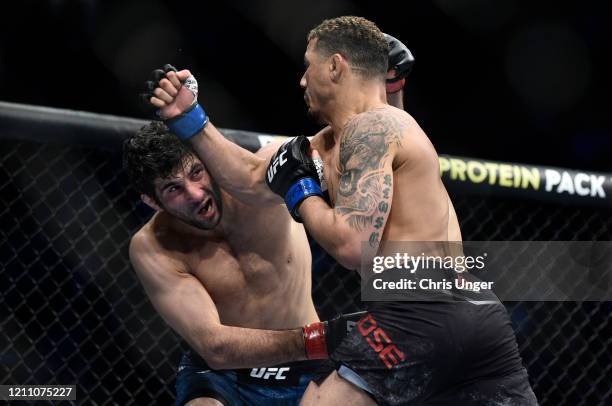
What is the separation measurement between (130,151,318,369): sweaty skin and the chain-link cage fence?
1.96 ft

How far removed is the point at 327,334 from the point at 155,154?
69 centimetres

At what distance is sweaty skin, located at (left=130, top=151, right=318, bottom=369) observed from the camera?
7.64 feet

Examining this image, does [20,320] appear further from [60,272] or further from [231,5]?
[231,5]

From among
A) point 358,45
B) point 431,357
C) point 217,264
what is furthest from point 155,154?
point 431,357

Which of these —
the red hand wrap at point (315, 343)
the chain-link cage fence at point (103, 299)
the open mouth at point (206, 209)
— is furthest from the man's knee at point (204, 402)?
the chain-link cage fence at point (103, 299)

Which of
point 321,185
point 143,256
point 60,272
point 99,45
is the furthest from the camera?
point 99,45

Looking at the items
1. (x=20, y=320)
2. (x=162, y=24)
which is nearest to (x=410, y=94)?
(x=162, y=24)

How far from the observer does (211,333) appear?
7.40 ft

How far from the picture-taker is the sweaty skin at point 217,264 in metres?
2.33

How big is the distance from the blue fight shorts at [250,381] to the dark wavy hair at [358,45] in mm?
903

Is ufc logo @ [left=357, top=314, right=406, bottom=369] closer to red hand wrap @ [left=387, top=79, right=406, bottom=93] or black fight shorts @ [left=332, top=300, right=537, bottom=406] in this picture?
black fight shorts @ [left=332, top=300, right=537, bottom=406]

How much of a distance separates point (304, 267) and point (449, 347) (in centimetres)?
82

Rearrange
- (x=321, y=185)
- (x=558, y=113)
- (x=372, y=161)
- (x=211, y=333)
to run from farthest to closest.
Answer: (x=558, y=113)
(x=211, y=333)
(x=321, y=185)
(x=372, y=161)

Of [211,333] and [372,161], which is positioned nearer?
[372,161]
